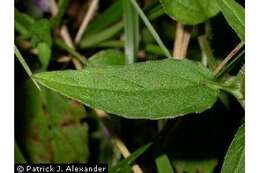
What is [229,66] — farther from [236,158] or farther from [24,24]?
[24,24]

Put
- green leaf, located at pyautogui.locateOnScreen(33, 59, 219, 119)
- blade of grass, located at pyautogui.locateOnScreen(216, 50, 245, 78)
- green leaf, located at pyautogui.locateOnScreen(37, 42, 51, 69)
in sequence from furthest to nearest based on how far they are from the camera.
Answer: green leaf, located at pyautogui.locateOnScreen(37, 42, 51, 69), blade of grass, located at pyautogui.locateOnScreen(216, 50, 245, 78), green leaf, located at pyautogui.locateOnScreen(33, 59, 219, 119)

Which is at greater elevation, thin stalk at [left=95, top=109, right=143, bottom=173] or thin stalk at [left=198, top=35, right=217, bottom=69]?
thin stalk at [left=198, top=35, right=217, bottom=69]

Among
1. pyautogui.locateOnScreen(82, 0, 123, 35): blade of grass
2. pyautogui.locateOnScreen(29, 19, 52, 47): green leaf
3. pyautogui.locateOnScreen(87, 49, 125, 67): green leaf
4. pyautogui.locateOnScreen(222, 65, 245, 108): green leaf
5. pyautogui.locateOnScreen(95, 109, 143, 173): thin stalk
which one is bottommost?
pyautogui.locateOnScreen(95, 109, 143, 173): thin stalk

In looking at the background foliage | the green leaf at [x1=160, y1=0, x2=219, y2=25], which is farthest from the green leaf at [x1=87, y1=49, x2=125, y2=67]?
the green leaf at [x1=160, y1=0, x2=219, y2=25]

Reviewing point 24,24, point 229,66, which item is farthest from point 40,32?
point 229,66

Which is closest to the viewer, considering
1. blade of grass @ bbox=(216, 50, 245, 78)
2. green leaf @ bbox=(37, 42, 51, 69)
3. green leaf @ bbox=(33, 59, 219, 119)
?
green leaf @ bbox=(33, 59, 219, 119)

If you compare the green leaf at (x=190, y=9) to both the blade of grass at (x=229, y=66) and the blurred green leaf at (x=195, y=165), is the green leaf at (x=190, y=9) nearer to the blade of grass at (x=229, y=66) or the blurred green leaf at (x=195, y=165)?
the blade of grass at (x=229, y=66)

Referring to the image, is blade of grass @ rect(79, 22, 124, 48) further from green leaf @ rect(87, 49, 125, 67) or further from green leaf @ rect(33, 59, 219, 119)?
green leaf @ rect(33, 59, 219, 119)

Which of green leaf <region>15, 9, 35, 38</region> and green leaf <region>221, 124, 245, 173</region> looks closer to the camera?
green leaf <region>221, 124, 245, 173</region>
